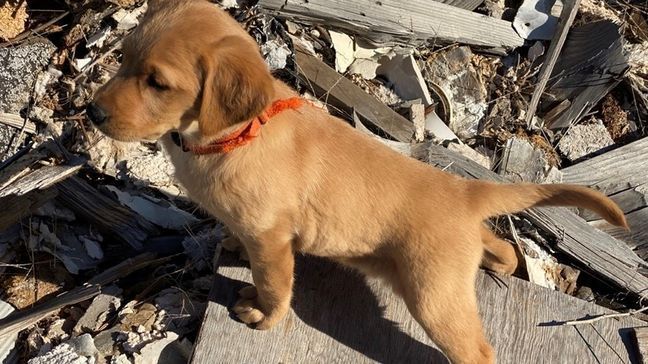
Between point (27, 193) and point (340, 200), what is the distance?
193 centimetres

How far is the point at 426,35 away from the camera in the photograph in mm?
4957

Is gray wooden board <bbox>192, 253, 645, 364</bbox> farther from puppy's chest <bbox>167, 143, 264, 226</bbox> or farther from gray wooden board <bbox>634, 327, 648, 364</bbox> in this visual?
puppy's chest <bbox>167, 143, 264, 226</bbox>

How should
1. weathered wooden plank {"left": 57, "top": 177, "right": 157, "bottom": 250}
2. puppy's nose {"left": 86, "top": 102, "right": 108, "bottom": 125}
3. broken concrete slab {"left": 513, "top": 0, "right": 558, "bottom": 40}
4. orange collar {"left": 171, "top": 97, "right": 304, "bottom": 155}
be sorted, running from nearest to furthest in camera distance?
puppy's nose {"left": 86, "top": 102, "right": 108, "bottom": 125}, orange collar {"left": 171, "top": 97, "right": 304, "bottom": 155}, weathered wooden plank {"left": 57, "top": 177, "right": 157, "bottom": 250}, broken concrete slab {"left": 513, "top": 0, "right": 558, "bottom": 40}

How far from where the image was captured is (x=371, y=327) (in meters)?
3.70

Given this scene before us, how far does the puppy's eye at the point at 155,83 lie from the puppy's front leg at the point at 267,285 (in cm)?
85

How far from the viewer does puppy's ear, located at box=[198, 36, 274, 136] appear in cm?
254

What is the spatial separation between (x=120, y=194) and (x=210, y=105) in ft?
6.32

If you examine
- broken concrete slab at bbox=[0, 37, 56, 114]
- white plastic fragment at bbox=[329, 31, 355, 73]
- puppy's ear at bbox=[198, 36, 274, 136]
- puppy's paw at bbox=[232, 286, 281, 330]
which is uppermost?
puppy's ear at bbox=[198, 36, 274, 136]

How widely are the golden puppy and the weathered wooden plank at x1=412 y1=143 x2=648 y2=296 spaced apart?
3.87 ft

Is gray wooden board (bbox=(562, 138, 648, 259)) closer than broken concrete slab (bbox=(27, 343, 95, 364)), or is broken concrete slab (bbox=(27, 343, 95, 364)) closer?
broken concrete slab (bbox=(27, 343, 95, 364))

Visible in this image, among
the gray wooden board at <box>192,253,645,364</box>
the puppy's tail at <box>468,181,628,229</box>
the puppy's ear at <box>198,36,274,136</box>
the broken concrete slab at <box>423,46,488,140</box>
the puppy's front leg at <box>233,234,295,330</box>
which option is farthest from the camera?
the broken concrete slab at <box>423,46,488,140</box>

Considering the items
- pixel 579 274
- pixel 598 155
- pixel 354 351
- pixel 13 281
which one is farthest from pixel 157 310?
pixel 598 155

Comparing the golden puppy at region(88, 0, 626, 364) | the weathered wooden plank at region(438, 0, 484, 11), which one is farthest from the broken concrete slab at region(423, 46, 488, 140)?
the golden puppy at region(88, 0, 626, 364)

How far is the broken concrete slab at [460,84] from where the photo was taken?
4969 millimetres
